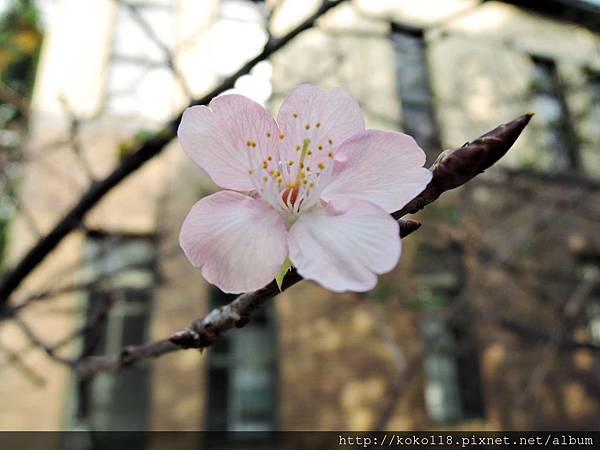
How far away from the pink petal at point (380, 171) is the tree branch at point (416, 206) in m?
0.01

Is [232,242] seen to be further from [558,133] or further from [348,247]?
[558,133]

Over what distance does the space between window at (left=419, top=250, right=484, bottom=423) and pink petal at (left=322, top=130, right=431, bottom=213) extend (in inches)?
222

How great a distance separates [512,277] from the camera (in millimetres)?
5477

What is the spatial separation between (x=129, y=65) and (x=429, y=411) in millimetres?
5946

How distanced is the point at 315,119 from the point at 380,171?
114 mm

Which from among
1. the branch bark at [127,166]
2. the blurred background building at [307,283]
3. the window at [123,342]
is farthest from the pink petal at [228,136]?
the window at [123,342]

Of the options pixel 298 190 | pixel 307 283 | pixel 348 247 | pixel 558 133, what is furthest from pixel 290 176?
pixel 558 133

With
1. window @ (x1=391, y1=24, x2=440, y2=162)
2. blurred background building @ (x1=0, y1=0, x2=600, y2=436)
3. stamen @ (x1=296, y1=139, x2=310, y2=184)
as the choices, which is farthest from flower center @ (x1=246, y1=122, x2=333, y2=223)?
window @ (x1=391, y1=24, x2=440, y2=162)

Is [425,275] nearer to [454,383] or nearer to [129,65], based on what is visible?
[454,383]

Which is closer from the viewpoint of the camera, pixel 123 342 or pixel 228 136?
pixel 228 136

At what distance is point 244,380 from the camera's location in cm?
548

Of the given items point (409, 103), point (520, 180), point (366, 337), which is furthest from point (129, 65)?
point (520, 180)

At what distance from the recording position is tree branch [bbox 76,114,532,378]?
1.23 ft

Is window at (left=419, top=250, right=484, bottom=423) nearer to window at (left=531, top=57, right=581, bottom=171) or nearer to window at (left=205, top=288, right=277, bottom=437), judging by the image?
window at (left=531, top=57, right=581, bottom=171)
